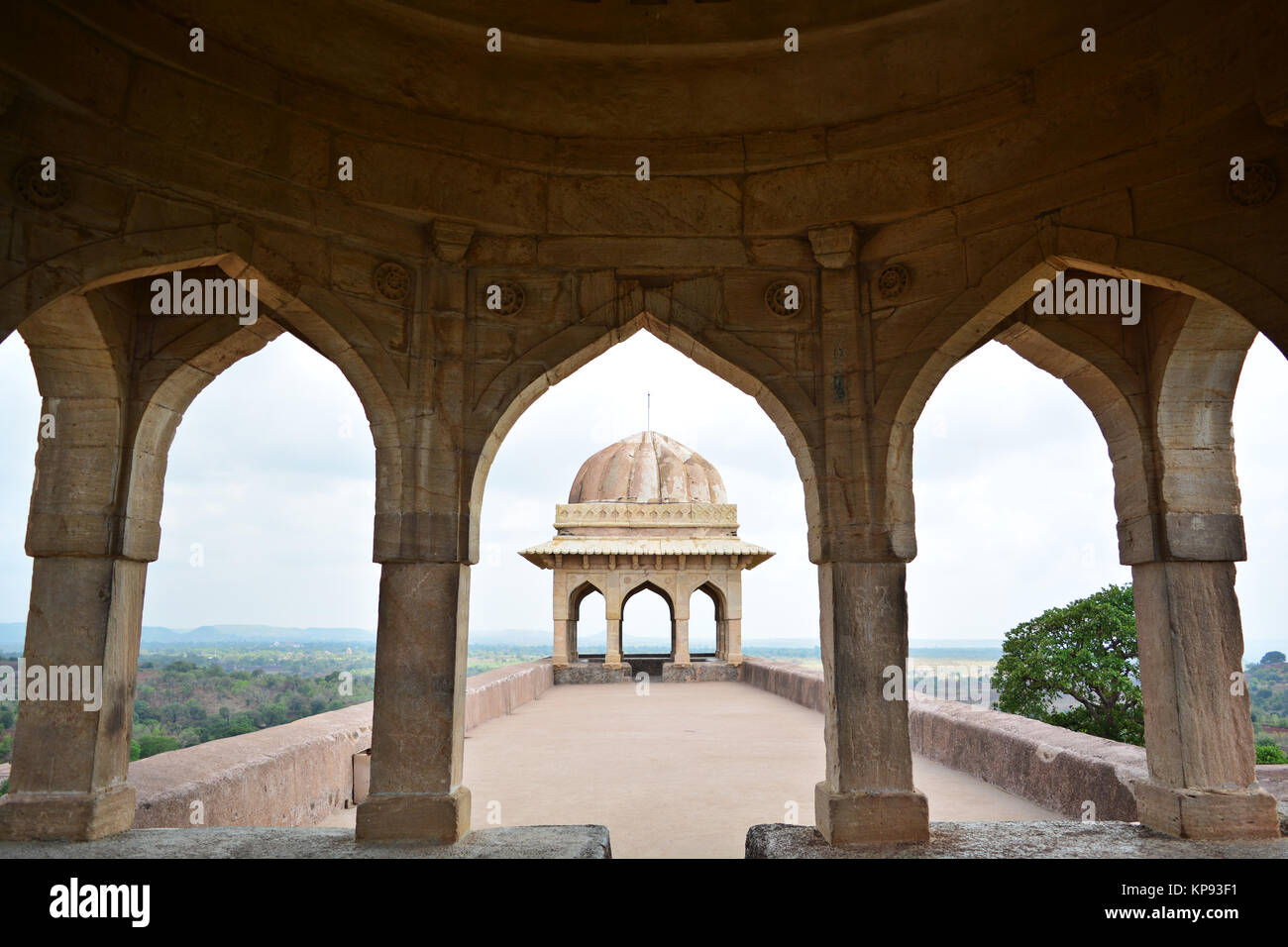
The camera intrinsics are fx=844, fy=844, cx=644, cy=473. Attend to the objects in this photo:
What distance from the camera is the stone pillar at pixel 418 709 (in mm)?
4879

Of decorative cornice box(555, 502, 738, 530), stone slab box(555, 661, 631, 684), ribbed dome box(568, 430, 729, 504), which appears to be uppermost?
ribbed dome box(568, 430, 729, 504)

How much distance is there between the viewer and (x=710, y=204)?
5.74m

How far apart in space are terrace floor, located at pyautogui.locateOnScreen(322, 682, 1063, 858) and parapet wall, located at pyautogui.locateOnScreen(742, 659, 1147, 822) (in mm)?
159

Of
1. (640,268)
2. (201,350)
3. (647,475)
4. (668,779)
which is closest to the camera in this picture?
(201,350)

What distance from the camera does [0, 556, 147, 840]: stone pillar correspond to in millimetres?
4812

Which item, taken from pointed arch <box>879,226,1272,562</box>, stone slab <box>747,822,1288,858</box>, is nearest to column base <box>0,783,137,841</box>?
stone slab <box>747,822,1288,858</box>

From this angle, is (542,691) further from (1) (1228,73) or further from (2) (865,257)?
(1) (1228,73)

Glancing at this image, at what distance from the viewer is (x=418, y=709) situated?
504cm

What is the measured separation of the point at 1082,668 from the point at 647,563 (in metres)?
9.93

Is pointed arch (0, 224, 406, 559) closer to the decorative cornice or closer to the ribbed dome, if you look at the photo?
the decorative cornice

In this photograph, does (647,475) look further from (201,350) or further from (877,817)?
(877,817)

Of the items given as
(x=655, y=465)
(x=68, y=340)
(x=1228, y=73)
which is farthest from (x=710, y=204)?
(x=655, y=465)

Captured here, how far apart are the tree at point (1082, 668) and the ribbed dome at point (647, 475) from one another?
399 inches

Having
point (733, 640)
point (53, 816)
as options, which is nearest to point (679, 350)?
point (53, 816)
